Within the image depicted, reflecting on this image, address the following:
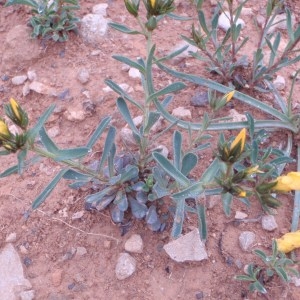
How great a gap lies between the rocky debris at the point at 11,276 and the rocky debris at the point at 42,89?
1.09m

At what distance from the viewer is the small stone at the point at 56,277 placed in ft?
7.72

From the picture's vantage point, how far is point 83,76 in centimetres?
315

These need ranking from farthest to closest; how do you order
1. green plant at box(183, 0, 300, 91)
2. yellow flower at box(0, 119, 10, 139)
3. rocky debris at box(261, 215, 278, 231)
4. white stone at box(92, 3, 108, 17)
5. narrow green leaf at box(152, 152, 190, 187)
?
white stone at box(92, 3, 108, 17) → green plant at box(183, 0, 300, 91) → rocky debris at box(261, 215, 278, 231) → narrow green leaf at box(152, 152, 190, 187) → yellow flower at box(0, 119, 10, 139)

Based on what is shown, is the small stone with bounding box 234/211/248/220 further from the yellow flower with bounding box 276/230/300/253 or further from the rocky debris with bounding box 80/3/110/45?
the rocky debris with bounding box 80/3/110/45

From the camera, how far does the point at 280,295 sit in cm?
228

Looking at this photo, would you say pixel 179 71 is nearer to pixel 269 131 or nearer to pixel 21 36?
pixel 269 131

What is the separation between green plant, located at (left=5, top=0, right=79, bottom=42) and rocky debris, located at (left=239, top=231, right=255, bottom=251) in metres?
1.87

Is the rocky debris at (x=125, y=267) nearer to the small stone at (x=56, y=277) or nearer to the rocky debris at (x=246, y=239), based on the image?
the small stone at (x=56, y=277)

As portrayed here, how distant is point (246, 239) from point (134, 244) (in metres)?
0.60

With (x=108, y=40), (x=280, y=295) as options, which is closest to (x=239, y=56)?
(x=108, y=40)

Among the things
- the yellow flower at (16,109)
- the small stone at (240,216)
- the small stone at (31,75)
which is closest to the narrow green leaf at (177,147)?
the small stone at (240,216)

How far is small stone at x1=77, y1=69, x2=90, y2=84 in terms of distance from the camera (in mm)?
3138

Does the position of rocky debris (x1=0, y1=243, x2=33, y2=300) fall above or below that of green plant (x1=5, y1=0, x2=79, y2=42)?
below

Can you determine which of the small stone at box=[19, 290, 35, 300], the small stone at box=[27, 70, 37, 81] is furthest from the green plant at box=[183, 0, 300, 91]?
the small stone at box=[19, 290, 35, 300]
